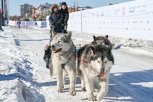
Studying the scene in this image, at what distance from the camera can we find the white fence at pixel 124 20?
20914 millimetres

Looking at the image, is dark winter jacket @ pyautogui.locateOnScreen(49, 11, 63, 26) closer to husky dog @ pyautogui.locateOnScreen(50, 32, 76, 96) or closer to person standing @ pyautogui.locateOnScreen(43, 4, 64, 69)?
person standing @ pyautogui.locateOnScreen(43, 4, 64, 69)

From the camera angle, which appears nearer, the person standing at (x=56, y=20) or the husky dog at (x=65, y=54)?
the husky dog at (x=65, y=54)

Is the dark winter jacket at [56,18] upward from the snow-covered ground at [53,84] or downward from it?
upward

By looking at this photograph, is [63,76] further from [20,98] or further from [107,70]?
[20,98]

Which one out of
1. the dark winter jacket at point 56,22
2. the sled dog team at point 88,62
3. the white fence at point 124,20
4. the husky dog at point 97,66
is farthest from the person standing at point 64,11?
the white fence at point 124,20

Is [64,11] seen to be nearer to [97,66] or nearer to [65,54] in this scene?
[65,54]

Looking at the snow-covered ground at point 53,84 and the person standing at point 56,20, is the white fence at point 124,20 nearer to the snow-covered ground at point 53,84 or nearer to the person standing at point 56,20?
the snow-covered ground at point 53,84

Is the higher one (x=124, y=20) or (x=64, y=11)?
(x=64, y=11)

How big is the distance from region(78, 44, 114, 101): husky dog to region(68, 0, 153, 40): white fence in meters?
14.0

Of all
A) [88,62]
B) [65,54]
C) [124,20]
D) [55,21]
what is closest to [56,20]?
[55,21]

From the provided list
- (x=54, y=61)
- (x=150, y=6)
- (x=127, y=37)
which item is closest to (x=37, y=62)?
(x=54, y=61)

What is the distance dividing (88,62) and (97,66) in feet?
1.19

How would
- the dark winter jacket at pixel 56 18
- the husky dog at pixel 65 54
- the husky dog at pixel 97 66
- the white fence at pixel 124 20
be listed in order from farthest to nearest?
the white fence at pixel 124 20, the dark winter jacket at pixel 56 18, the husky dog at pixel 65 54, the husky dog at pixel 97 66

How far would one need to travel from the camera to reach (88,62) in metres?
6.74
